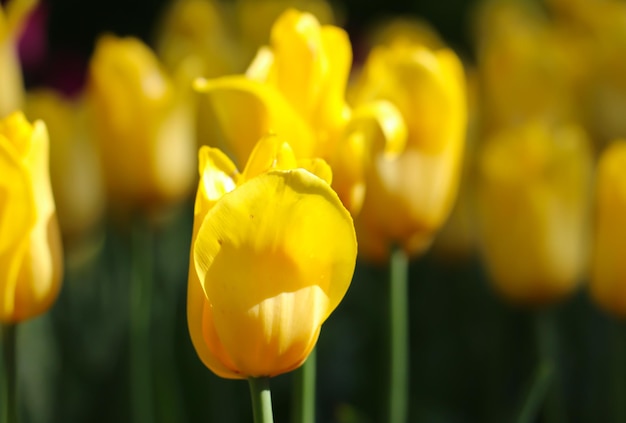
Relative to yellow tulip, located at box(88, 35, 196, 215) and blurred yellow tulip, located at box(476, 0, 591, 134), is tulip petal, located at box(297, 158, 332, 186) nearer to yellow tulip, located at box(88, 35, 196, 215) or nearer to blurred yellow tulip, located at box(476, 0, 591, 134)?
yellow tulip, located at box(88, 35, 196, 215)

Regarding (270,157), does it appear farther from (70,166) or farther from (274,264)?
(70,166)

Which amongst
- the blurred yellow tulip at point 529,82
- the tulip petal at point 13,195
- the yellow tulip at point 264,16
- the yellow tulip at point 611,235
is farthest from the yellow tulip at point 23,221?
the yellow tulip at point 264,16

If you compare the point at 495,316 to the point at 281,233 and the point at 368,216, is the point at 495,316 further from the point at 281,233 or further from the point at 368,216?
the point at 281,233

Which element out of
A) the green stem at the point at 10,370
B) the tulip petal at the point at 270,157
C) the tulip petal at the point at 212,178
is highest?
the tulip petal at the point at 270,157

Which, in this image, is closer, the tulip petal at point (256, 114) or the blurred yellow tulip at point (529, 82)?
the tulip petal at point (256, 114)

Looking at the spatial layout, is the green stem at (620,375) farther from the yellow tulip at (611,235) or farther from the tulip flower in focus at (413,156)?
the tulip flower in focus at (413,156)

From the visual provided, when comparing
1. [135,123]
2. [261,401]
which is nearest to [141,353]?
[135,123]

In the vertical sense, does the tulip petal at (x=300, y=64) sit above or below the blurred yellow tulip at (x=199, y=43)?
above
